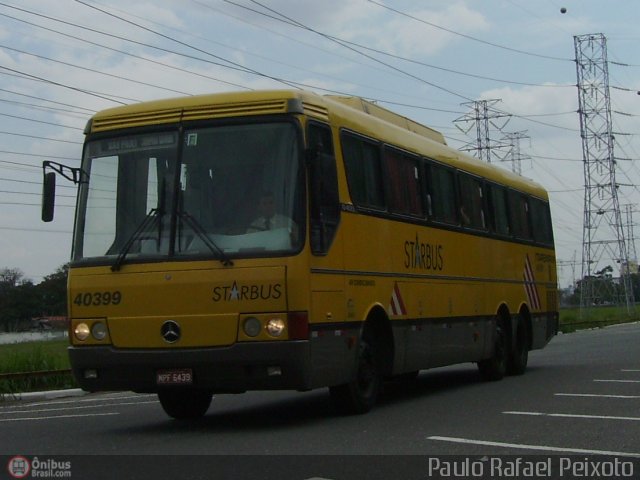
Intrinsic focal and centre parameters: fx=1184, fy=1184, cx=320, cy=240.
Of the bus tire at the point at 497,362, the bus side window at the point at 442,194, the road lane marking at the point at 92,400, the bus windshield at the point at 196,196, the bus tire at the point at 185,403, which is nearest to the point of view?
the bus windshield at the point at 196,196

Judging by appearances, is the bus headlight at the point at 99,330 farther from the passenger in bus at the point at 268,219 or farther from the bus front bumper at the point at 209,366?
the passenger in bus at the point at 268,219

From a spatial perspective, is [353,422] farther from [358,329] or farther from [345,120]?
[345,120]

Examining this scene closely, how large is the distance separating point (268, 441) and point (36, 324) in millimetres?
60647

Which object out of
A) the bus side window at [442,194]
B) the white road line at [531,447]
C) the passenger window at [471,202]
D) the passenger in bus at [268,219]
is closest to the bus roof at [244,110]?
the passenger in bus at [268,219]

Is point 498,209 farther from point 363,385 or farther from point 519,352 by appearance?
point 363,385

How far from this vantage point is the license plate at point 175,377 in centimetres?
1147

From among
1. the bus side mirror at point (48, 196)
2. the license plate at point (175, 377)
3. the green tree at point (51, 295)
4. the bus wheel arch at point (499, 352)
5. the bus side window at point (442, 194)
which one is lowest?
the license plate at point (175, 377)

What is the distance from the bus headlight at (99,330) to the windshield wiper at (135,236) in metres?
0.57

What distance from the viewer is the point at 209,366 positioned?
37.4 feet

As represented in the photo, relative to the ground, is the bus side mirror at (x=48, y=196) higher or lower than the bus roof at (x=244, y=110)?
lower

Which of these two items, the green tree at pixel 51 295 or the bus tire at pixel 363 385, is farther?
the green tree at pixel 51 295

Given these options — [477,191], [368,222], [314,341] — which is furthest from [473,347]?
[314,341]

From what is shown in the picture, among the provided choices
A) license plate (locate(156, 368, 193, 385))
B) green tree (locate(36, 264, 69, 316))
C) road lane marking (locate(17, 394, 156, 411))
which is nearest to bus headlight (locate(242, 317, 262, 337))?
license plate (locate(156, 368, 193, 385))

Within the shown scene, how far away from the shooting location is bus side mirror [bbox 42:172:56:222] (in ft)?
40.3
